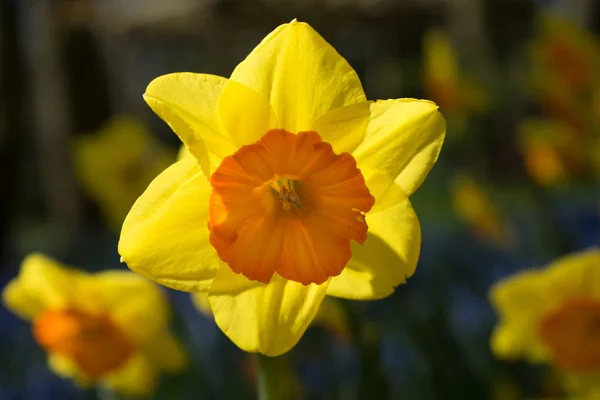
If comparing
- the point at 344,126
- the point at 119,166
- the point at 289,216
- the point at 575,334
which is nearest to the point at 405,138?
the point at 344,126

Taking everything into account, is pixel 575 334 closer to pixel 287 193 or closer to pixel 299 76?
pixel 287 193

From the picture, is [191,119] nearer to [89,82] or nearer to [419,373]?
[419,373]

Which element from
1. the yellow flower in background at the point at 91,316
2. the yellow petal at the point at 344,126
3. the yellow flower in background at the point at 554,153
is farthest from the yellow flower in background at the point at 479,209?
the yellow petal at the point at 344,126

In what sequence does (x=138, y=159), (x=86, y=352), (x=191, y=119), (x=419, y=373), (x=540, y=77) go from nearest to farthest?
(x=191, y=119)
(x=86, y=352)
(x=419, y=373)
(x=540, y=77)
(x=138, y=159)

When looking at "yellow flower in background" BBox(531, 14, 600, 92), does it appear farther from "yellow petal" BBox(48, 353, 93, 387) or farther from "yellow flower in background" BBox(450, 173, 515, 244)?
"yellow petal" BBox(48, 353, 93, 387)

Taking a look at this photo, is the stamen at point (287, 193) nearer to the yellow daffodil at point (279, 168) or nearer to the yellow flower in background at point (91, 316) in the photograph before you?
the yellow daffodil at point (279, 168)

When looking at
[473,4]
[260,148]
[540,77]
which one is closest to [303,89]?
[260,148]

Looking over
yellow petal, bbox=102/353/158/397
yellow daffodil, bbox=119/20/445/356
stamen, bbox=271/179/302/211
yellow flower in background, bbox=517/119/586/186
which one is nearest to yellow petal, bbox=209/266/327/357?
yellow daffodil, bbox=119/20/445/356
